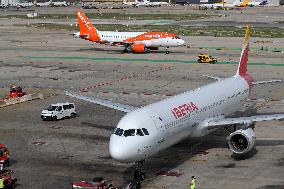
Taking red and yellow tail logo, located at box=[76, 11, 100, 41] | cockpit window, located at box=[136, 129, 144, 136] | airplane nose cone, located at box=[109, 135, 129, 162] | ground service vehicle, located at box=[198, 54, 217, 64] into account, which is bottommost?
ground service vehicle, located at box=[198, 54, 217, 64]

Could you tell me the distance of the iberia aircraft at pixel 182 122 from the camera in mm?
36250

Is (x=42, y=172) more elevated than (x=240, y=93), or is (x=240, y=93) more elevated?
(x=240, y=93)

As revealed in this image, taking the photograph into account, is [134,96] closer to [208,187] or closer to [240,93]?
[240,93]

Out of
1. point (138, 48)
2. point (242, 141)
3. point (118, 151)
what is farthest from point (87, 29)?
point (118, 151)

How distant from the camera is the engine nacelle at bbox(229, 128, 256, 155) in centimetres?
4242

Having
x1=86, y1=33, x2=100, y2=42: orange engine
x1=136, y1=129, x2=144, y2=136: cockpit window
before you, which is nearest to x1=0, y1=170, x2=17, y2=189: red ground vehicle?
x1=136, y1=129, x2=144, y2=136: cockpit window

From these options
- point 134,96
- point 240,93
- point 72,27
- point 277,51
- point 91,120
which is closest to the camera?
point 240,93

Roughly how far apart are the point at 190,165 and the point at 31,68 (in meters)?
63.1

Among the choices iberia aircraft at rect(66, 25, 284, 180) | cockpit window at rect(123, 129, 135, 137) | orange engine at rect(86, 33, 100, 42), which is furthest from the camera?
orange engine at rect(86, 33, 100, 42)

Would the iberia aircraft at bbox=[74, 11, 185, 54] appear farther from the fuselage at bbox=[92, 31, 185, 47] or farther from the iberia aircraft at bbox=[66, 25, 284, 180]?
the iberia aircraft at bbox=[66, 25, 284, 180]

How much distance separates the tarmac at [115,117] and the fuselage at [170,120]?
8.55 ft

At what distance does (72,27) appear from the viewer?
187625 mm

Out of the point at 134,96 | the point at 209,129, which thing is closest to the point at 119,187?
the point at 209,129

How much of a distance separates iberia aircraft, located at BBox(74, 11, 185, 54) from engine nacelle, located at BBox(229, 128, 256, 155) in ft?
254
